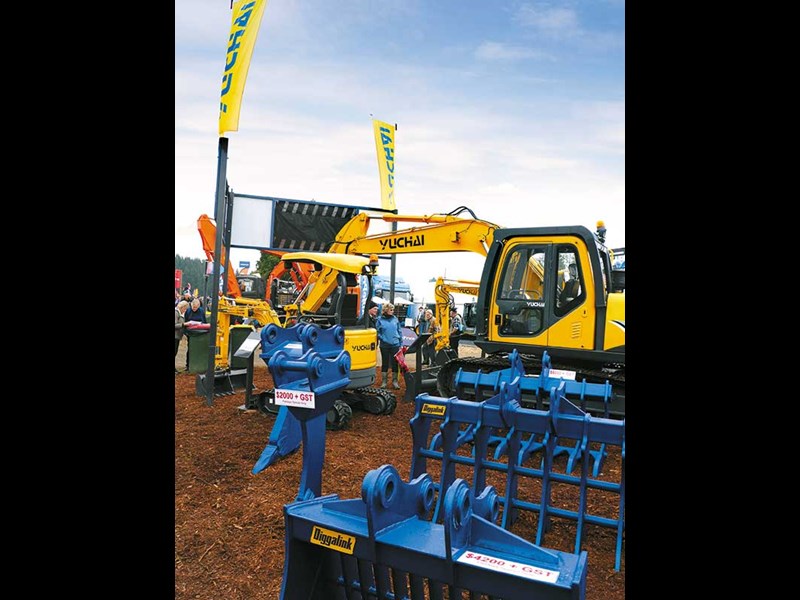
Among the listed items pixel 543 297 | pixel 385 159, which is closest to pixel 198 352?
pixel 543 297

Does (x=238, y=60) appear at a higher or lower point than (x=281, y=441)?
higher

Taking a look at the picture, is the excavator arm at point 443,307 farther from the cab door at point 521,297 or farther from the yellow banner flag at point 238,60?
the yellow banner flag at point 238,60

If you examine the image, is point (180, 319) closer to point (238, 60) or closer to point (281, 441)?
point (238, 60)

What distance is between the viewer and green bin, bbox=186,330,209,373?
1080 centimetres

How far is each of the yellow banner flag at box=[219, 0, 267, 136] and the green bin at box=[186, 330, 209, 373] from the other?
467cm

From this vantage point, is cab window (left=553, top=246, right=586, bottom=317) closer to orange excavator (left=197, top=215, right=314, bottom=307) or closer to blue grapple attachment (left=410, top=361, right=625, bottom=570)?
blue grapple attachment (left=410, top=361, right=625, bottom=570)

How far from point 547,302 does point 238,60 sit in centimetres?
569

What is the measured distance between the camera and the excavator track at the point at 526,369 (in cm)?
676

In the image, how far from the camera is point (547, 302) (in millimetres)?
7273

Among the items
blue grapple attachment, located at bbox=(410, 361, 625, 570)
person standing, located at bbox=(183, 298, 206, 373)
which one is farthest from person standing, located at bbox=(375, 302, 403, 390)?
blue grapple attachment, located at bbox=(410, 361, 625, 570)

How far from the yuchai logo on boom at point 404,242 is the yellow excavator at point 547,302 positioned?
2.35 ft

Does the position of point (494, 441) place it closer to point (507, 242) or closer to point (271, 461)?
point (271, 461)

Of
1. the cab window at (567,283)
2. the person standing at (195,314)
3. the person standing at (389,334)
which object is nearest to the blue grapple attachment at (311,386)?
the cab window at (567,283)

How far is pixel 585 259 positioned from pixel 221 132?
5.48 meters
